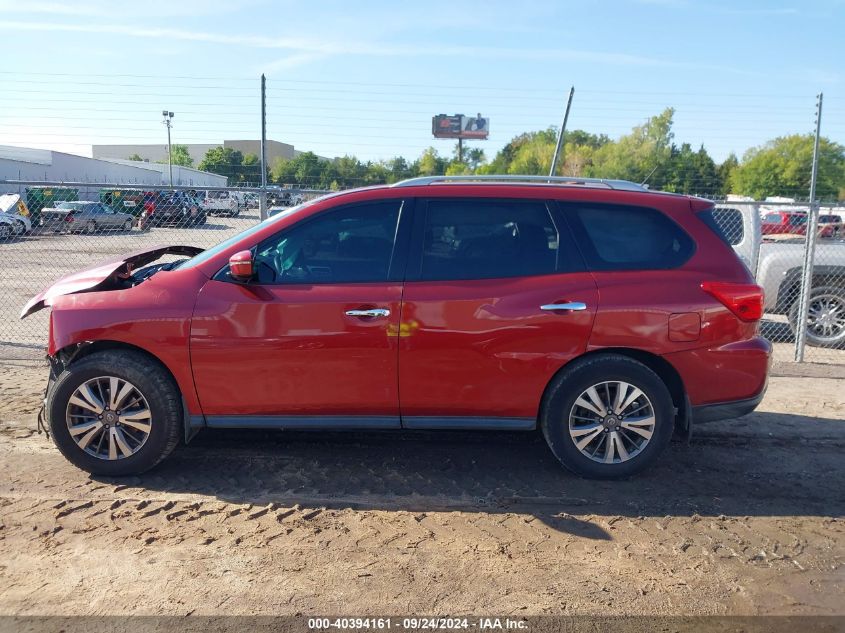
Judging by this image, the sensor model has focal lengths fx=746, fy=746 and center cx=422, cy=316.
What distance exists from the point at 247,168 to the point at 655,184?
42.1 feet

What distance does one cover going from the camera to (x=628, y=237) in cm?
491

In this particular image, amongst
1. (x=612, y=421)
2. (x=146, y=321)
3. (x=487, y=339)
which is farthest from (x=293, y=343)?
(x=612, y=421)

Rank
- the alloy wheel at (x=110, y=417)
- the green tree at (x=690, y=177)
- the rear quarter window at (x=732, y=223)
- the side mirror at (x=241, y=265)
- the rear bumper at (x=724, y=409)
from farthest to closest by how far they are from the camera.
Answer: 1. the green tree at (x=690, y=177)
2. the rear quarter window at (x=732, y=223)
3. the rear bumper at (x=724, y=409)
4. the alloy wheel at (x=110, y=417)
5. the side mirror at (x=241, y=265)

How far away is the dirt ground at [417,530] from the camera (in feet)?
11.4

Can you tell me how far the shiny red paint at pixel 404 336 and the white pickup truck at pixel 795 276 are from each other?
5291 millimetres

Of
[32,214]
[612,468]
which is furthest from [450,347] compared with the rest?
[32,214]

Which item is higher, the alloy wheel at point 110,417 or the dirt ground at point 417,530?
the alloy wheel at point 110,417

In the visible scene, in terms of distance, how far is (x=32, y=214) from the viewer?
37.9ft

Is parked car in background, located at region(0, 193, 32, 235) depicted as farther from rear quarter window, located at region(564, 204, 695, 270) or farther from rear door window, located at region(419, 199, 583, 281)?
rear quarter window, located at region(564, 204, 695, 270)

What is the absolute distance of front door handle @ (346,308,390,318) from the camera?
464cm

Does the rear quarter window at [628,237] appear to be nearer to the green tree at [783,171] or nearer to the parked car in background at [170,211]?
the parked car in background at [170,211]

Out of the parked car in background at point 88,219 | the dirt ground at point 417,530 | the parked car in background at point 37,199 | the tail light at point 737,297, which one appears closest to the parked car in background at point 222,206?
the parked car in background at point 88,219

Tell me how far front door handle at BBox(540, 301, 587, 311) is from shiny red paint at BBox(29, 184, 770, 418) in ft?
0.10

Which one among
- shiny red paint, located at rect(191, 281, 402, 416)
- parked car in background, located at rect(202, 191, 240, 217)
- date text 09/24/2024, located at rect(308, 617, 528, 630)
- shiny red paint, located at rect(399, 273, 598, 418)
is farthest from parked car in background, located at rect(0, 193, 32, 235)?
date text 09/24/2024, located at rect(308, 617, 528, 630)
